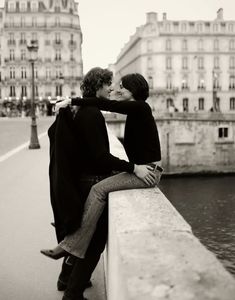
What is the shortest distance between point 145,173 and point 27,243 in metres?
2.09

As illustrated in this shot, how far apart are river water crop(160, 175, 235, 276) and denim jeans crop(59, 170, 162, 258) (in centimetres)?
1309

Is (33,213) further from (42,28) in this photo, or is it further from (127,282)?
(42,28)

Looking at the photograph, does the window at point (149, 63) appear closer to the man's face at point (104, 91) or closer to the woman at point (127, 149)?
the woman at point (127, 149)

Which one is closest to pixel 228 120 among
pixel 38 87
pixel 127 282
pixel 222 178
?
pixel 222 178

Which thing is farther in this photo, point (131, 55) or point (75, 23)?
point (131, 55)

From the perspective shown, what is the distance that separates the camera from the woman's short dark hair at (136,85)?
12.1 ft

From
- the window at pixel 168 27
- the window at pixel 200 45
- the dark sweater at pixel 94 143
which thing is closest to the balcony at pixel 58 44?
the window at pixel 168 27

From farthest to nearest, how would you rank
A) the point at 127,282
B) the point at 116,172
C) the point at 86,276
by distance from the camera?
the point at 116,172
the point at 86,276
the point at 127,282

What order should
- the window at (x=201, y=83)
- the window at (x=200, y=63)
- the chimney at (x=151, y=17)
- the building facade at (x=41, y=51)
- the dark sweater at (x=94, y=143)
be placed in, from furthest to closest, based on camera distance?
the window at (x=200, y=63)
the window at (x=201, y=83)
the chimney at (x=151, y=17)
the building facade at (x=41, y=51)
the dark sweater at (x=94, y=143)

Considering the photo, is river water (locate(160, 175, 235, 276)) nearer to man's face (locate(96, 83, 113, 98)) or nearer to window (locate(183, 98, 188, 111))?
man's face (locate(96, 83, 113, 98))

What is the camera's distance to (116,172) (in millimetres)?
3764

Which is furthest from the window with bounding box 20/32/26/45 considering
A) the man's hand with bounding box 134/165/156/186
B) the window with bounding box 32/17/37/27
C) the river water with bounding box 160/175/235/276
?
the man's hand with bounding box 134/165/156/186

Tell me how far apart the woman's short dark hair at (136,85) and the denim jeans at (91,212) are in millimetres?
693

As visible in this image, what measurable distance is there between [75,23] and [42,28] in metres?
4.92
